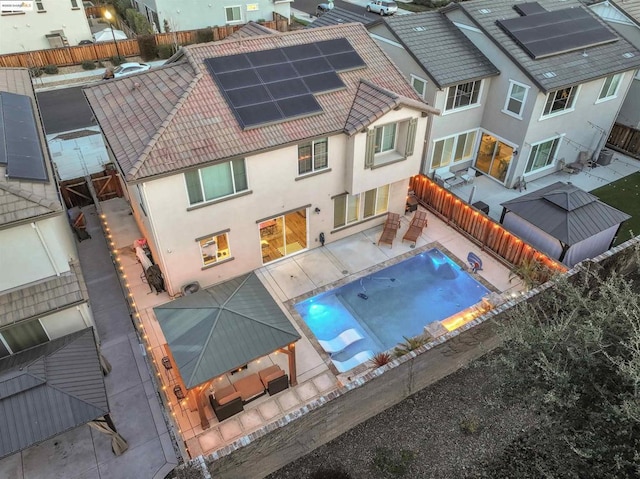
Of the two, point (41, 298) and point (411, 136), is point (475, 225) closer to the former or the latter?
point (411, 136)

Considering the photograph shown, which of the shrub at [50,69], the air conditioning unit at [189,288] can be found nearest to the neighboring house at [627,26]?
the air conditioning unit at [189,288]

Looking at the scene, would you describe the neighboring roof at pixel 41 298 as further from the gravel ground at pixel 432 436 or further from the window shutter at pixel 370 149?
the window shutter at pixel 370 149

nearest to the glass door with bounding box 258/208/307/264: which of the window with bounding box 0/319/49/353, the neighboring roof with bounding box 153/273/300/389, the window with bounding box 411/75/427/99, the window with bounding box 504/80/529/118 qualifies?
the neighboring roof with bounding box 153/273/300/389

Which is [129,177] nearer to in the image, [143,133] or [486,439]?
[143,133]

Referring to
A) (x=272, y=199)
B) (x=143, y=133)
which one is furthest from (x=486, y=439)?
(x=143, y=133)

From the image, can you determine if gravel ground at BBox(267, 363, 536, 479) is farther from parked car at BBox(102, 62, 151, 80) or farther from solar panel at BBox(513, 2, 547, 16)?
parked car at BBox(102, 62, 151, 80)
